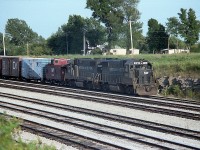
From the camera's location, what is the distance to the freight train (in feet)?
87.1

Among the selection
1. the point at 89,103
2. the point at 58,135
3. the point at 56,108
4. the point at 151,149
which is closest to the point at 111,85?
the point at 89,103

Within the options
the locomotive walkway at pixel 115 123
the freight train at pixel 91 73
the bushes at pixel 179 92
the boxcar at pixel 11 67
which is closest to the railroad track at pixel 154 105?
the locomotive walkway at pixel 115 123

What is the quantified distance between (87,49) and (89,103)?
5661cm

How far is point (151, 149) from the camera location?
41.0 ft

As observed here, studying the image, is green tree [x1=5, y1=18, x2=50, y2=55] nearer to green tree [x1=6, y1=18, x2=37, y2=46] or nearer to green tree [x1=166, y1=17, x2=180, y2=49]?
green tree [x1=6, y1=18, x2=37, y2=46]

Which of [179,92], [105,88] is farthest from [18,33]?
[179,92]

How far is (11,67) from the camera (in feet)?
136

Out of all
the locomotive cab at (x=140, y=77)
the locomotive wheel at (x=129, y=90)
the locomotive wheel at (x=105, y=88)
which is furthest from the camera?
the locomotive wheel at (x=105, y=88)

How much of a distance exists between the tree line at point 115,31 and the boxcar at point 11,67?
23.0 metres

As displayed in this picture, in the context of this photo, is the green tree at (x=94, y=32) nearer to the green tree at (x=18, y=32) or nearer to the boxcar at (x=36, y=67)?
the boxcar at (x=36, y=67)

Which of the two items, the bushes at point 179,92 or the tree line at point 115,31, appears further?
the tree line at point 115,31

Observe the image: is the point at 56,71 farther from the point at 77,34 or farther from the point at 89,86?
the point at 77,34

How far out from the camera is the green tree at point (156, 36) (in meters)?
68.0

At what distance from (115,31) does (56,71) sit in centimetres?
3982
